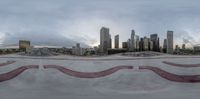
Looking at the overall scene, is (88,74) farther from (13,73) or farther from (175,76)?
(175,76)

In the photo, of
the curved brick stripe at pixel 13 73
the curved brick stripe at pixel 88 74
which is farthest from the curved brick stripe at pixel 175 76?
the curved brick stripe at pixel 13 73

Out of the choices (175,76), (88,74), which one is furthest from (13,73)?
(175,76)

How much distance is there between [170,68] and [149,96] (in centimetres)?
199

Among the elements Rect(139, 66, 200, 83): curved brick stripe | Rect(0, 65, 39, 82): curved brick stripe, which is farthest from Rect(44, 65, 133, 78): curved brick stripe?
Rect(139, 66, 200, 83): curved brick stripe

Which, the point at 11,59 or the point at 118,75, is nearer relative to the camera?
the point at 118,75

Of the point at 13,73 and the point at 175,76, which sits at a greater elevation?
the point at 13,73

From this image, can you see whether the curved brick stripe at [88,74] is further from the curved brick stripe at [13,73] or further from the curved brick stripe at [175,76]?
the curved brick stripe at [175,76]

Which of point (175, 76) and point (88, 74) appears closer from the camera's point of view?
point (88, 74)

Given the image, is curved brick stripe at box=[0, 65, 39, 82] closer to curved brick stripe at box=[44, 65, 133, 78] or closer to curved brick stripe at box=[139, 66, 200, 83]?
curved brick stripe at box=[44, 65, 133, 78]

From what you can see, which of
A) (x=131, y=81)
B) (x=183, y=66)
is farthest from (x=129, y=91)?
(x=183, y=66)

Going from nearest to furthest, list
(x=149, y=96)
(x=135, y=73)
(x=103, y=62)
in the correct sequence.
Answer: (x=149, y=96) < (x=135, y=73) < (x=103, y=62)

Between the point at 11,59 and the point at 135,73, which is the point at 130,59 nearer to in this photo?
the point at 135,73

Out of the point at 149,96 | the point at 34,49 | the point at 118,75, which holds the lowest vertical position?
the point at 149,96

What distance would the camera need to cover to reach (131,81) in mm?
10969
